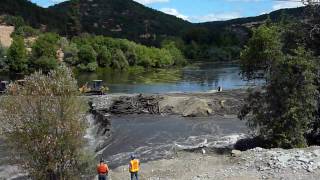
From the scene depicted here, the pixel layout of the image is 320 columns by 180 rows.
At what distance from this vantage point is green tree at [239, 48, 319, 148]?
126 feet

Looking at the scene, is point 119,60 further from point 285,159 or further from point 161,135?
point 285,159

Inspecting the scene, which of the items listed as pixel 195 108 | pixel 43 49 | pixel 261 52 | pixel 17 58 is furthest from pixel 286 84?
pixel 43 49

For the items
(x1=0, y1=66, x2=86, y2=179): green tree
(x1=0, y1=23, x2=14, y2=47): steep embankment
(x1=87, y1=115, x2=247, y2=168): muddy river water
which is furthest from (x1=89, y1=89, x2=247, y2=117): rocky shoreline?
(x1=0, y1=23, x2=14, y2=47): steep embankment

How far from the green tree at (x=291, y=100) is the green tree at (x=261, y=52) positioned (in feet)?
5.70

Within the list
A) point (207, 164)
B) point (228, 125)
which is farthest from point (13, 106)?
point (228, 125)

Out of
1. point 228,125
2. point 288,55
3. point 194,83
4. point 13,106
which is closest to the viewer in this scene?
point 13,106

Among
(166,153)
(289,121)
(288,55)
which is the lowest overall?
(166,153)

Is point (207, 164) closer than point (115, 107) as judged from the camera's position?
Yes

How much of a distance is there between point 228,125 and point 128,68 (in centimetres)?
10537

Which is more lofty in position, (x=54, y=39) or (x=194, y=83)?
(x=54, y=39)

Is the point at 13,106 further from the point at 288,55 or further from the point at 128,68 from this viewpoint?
the point at 128,68

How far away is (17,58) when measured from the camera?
137 m

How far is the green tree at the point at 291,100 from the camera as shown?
1515 inches

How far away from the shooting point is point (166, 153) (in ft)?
140
